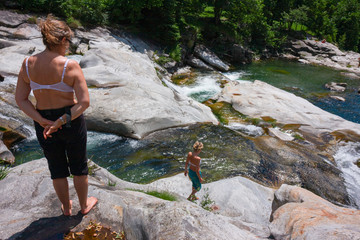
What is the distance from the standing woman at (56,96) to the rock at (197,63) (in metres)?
20.0

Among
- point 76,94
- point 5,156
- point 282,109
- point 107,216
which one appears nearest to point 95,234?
point 107,216

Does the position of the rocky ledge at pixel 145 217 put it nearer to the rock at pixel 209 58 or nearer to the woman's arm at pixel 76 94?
the woman's arm at pixel 76 94

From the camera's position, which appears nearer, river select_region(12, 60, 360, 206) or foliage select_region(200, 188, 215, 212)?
foliage select_region(200, 188, 215, 212)

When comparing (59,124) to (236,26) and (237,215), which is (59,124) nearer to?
(237,215)

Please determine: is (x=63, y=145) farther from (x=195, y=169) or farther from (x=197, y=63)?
(x=197, y=63)

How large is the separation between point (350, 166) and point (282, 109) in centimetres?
455

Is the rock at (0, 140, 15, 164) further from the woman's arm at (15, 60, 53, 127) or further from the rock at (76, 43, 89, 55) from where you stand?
the rock at (76, 43, 89, 55)

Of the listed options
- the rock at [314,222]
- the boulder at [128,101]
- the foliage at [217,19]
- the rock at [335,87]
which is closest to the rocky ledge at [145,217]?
the rock at [314,222]

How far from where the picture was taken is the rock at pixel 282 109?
39.0 ft

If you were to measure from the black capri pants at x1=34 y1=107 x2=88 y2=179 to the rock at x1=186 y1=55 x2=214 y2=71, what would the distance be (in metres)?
19.9

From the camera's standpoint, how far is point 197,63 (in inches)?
872

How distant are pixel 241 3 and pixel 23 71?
27934mm

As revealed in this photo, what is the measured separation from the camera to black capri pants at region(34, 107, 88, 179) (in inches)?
103

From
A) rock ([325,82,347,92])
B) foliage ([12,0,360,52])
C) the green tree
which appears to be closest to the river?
foliage ([12,0,360,52])
